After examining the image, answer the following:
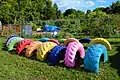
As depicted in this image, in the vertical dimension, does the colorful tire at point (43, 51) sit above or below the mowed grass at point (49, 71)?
above

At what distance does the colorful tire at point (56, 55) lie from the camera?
1093cm

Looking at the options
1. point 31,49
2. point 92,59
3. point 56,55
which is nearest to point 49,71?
point 56,55

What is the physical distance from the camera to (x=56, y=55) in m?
10.9

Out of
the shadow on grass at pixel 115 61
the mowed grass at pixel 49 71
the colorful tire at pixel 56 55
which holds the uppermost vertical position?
the colorful tire at pixel 56 55

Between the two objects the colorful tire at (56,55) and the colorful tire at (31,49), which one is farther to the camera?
the colorful tire at (31,49)

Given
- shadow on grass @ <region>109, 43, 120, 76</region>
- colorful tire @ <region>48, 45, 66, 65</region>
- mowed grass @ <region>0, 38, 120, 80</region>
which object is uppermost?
colorful tire @ <region>48, 45, 66, 65</region>

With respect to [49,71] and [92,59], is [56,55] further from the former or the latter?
[92,59]

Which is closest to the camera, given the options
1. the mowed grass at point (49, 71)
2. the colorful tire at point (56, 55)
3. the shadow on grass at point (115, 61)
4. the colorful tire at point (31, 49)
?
the mowed grass at point (49, 71)

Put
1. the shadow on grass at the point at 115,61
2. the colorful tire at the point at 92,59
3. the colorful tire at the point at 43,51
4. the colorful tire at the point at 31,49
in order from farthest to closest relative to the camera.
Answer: the colorful tire at the point at 31,49
the colorful tire at the point at 43,51
the shadow on grass at the point at 115,61
the colorful tire at the point at 92,59

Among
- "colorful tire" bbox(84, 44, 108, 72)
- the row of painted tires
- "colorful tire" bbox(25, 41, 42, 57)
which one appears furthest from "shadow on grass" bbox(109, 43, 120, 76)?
"colorful tire" bbox(25, 41, 42, 57)

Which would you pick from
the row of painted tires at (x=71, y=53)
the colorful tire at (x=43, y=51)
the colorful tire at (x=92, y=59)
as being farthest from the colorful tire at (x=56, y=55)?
the colorful tire at (x=92, y=59)

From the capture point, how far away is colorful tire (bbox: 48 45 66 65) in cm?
1093

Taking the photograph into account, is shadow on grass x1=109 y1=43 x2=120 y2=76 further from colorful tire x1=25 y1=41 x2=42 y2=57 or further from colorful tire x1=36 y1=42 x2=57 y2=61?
colorful tire x1=25 y1=41 x2=42 y2=57

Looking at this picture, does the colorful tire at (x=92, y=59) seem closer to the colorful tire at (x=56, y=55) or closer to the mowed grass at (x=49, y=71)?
the mowed grass at (x=49, y=71)
